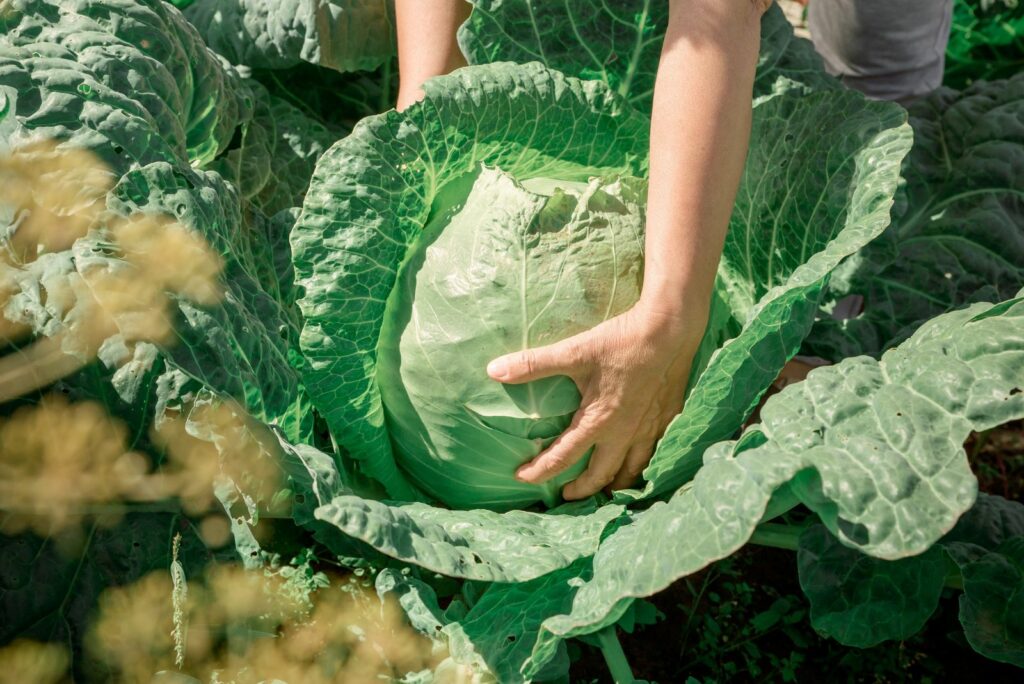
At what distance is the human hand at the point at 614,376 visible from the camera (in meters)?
1.83

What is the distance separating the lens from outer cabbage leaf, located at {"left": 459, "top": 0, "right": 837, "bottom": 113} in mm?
2285

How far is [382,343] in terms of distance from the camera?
81.5 inches

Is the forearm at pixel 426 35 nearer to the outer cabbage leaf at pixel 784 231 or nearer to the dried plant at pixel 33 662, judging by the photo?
the outer cabbage leaf at pixel 784 231

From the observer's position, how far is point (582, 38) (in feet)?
7.77

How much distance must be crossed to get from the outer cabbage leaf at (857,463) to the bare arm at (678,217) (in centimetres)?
29

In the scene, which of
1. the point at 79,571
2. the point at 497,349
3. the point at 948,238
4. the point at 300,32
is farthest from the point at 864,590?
the point at 300,32

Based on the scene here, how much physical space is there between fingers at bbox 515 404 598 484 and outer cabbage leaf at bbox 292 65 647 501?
367mm

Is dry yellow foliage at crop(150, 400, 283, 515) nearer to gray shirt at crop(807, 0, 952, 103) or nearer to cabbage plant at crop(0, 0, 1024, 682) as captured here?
cabbage plant at crop(0, 0, 1024, 682)

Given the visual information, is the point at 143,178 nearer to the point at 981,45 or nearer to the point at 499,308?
the point at 499,308

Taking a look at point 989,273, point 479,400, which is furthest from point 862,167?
point 479,400

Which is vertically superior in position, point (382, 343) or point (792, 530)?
point (382, 343)

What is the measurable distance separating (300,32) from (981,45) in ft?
8.59

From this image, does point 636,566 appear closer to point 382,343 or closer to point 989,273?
point 382,343

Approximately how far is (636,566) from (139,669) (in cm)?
100
